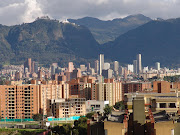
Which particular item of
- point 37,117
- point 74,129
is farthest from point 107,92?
point 74,129

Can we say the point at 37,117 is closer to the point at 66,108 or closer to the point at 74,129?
Answer: the point at 66,108

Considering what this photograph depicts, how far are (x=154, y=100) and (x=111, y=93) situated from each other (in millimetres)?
82697

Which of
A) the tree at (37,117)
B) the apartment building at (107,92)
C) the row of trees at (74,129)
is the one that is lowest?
the tree at (37,117)

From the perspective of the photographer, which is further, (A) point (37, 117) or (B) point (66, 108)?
(A) point (37, 117)

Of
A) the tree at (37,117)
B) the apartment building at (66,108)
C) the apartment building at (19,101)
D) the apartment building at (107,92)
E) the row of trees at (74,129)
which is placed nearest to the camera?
the row of trees at (74,129)

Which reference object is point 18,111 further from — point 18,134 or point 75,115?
point 18,134

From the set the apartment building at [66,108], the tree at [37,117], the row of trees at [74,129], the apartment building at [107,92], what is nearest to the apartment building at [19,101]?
the tree at [37,117]

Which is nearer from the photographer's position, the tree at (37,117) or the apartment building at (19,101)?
the tree at (37,117)

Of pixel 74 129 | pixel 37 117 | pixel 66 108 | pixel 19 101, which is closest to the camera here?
pixel 74 129

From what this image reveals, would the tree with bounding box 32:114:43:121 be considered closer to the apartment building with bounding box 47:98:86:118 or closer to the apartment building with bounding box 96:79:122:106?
the apartment building with bounding box 47:98:86:118

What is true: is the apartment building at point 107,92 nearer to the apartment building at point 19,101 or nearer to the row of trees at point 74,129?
the apartment building at point 19,101

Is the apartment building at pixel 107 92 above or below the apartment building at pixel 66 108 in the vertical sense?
Answer: above

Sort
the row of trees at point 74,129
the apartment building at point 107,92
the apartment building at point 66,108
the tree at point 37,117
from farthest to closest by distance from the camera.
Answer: the apartment building at point 107,92 → the tree at point 37,117 → the apartment building at point 66,108 → the row of trees at point 74,129

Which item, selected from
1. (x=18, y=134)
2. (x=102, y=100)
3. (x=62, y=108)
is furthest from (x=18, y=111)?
(x=18, y=134)
